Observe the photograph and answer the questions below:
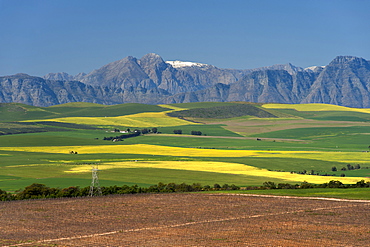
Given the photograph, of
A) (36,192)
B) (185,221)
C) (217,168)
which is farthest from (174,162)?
(185,221)

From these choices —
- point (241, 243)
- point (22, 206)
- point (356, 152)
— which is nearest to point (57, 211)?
point (22, 206)

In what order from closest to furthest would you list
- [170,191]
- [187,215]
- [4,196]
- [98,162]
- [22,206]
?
[187,215] → [22,206] → [4,196] → [170,191] → [98,162]

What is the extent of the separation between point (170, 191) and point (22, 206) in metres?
20.1

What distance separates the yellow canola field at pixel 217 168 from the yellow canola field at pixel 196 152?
19837 millimetres

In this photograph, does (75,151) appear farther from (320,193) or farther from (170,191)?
(320,193)

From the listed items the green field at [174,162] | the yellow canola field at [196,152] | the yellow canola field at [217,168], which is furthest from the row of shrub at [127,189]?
the yellow canola field at [196,152]

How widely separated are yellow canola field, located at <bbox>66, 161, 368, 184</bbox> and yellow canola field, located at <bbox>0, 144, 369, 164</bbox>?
19.8 metres

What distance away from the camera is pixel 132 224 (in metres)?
52.5

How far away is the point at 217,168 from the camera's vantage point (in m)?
104

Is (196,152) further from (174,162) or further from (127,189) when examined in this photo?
(127,189)

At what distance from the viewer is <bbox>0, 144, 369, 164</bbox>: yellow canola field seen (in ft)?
417

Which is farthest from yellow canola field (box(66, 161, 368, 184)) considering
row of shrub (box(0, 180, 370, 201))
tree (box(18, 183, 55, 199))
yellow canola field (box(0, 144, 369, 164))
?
tree (box(18, 183, 55, 199))

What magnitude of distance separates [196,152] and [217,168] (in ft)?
118

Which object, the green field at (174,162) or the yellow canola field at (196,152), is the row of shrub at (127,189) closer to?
the green field at (174,162)
